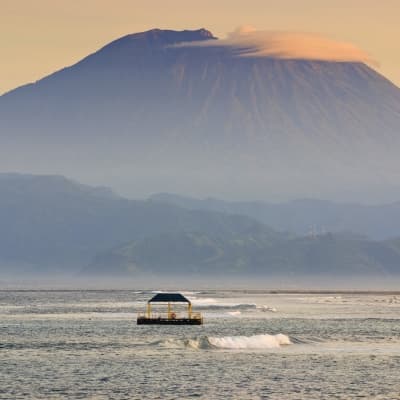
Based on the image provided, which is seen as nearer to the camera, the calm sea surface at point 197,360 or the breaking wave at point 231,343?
the calm sea surface at point 197,360

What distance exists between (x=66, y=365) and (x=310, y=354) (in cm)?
2314

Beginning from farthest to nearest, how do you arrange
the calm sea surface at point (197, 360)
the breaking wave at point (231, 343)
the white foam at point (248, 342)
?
the white foam at point (248, 342)
the breaking wave at point (231, 343)
the calm sea surface at point (197, 360)

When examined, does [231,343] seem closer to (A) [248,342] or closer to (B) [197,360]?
(A) [248,342]

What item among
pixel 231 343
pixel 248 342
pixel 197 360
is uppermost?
pixel 248 342

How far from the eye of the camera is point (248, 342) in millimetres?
126562

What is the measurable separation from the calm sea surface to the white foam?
9cm

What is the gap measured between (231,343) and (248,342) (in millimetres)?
2525

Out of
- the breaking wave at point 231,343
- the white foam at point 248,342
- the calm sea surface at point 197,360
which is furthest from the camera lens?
the white foam at point 248,342

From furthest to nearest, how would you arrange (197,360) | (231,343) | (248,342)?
(248,342) < (231,343) < (197,360)

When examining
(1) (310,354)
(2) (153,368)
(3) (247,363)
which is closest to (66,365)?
(2) (153,368)

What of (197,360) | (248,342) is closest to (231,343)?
(248,342)

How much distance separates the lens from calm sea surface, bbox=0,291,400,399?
89000 mm

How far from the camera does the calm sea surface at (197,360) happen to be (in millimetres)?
89000

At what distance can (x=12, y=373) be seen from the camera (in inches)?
3868
